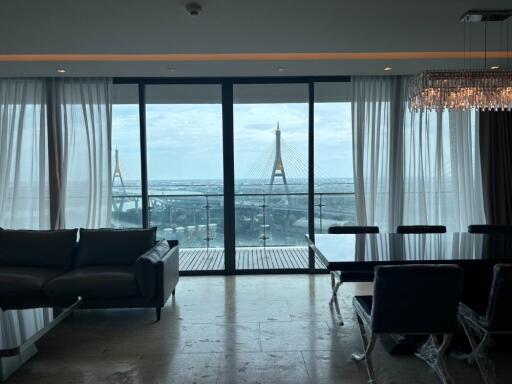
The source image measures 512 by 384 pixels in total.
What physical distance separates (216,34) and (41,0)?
1385mm

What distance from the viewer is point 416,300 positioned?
2236 mm

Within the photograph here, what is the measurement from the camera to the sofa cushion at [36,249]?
12.7 feet

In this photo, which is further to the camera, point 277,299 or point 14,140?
point 14,140

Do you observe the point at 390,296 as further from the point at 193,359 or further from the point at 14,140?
the point at 14,140

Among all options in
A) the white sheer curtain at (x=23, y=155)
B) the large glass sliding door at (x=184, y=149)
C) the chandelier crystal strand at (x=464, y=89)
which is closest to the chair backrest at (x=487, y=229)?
the chandelier crystal strand at (x=464, y=89)

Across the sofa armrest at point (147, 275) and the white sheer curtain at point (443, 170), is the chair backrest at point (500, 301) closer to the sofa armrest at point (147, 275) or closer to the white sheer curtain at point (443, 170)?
the sofa armrest at point (147, 275)

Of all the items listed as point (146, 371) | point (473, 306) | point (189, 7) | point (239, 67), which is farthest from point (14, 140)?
point (473, 306)

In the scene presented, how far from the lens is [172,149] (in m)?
5.18

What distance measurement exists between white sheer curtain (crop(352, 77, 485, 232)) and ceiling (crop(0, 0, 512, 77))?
53 cm

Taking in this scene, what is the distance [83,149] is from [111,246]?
5.47 ft

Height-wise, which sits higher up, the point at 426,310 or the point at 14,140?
the point at 14,140

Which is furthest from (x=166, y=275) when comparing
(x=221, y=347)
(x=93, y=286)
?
(x=221, y=347)

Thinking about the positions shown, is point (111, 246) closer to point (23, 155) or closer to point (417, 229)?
point (23, 155)

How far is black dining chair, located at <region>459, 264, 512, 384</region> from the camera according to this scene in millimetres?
2168
